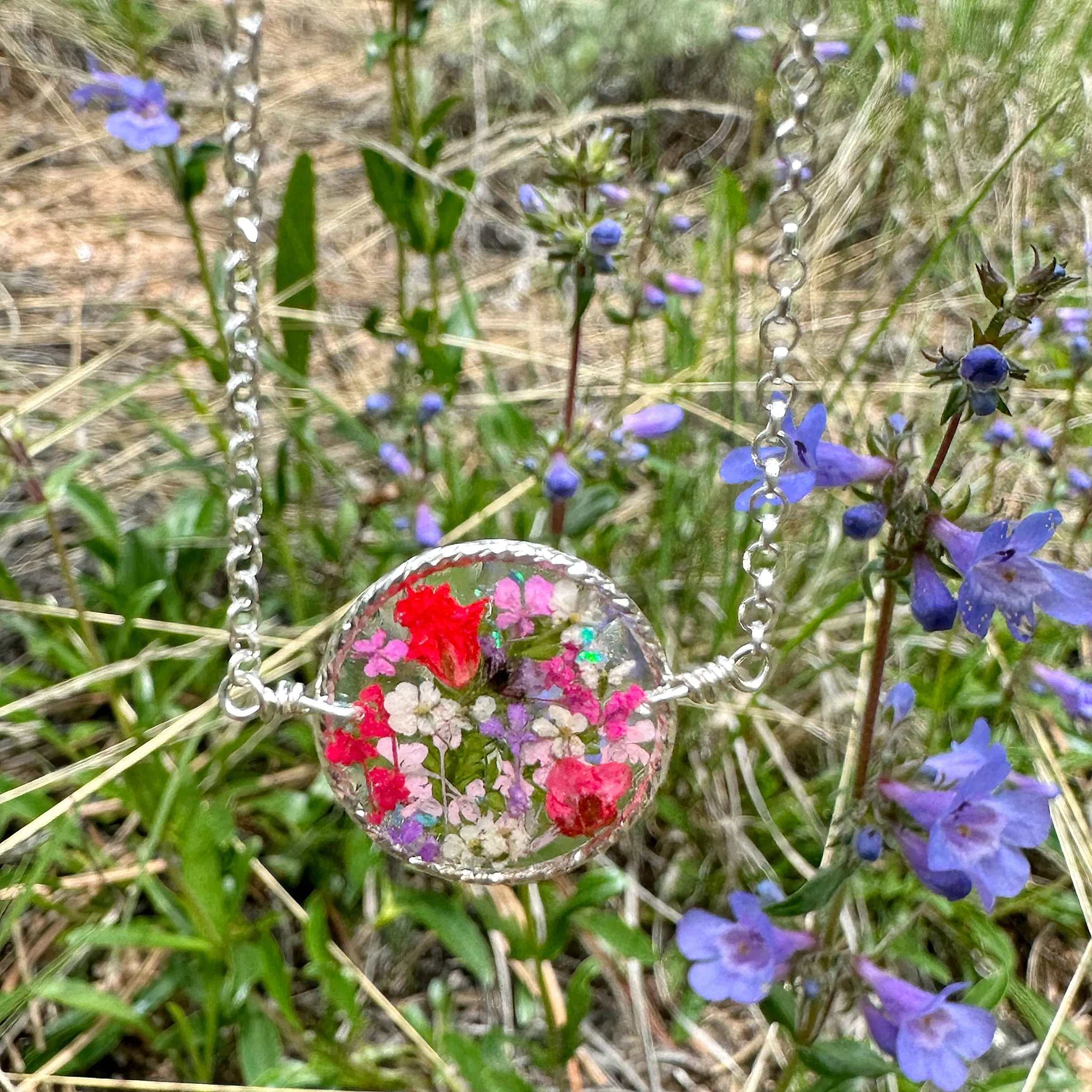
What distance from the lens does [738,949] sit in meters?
1.06

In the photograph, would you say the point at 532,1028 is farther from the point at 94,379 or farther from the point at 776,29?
the point at 776,29

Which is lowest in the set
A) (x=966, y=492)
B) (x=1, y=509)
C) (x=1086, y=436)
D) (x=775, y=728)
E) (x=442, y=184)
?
(x=775, y=728)

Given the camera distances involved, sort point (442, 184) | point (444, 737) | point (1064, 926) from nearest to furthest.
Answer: point (444, 737) → point (1064, 926) → point (442, 184)

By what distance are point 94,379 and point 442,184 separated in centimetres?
121

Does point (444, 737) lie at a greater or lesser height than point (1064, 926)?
greater

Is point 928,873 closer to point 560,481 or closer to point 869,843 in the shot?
point 869,843

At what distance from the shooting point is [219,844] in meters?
1.52

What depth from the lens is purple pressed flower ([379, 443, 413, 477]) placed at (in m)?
1.89

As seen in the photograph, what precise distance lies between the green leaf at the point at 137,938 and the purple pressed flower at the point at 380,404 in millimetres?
969

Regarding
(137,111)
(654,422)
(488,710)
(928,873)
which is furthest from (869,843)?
(137,111)

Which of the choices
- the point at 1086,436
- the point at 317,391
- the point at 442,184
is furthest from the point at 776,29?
the point at 317,391

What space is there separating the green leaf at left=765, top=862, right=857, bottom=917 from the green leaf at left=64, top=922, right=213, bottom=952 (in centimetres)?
86

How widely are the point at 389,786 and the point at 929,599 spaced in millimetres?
623

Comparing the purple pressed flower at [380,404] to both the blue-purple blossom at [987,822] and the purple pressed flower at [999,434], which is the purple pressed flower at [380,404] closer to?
the purple pressed flower at [999,434]
